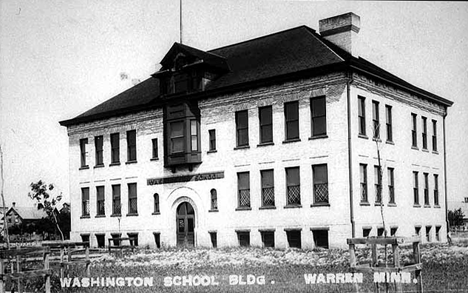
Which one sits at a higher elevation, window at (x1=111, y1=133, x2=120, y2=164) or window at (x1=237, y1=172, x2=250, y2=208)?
window at (x1=111, y1=133, x2=120, y2=164)

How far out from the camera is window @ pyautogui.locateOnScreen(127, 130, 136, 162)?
3353 centimetres

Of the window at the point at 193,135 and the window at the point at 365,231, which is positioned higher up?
the window at the point at 193,135

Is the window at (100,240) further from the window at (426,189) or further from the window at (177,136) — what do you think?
the window at (426,189)

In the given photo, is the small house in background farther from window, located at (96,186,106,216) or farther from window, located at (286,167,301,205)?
window, located at (286,167,301,205)

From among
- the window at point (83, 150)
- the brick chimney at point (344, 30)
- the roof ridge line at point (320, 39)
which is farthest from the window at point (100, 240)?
the brick chimney at point (344, 30)

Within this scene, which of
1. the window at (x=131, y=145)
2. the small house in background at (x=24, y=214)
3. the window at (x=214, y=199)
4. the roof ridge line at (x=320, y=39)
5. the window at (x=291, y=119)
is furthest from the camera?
the small house in background at (x=24, y=214)

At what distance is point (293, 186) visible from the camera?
26531 millimetres

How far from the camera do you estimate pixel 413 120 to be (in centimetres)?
2975

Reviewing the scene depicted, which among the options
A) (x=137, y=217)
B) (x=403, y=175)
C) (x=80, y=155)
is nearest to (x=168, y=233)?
(x=137, y=217)

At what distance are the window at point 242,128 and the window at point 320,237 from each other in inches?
214

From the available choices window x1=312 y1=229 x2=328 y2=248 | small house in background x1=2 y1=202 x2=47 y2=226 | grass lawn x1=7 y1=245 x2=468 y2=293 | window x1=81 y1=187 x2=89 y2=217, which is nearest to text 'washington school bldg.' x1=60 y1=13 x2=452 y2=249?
window x1=312 y1=229 x2=328 y2=248

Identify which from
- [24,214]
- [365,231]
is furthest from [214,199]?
[24,214]

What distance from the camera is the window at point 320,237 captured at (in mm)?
25281

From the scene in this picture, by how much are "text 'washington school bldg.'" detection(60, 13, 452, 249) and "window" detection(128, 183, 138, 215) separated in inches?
3.5
